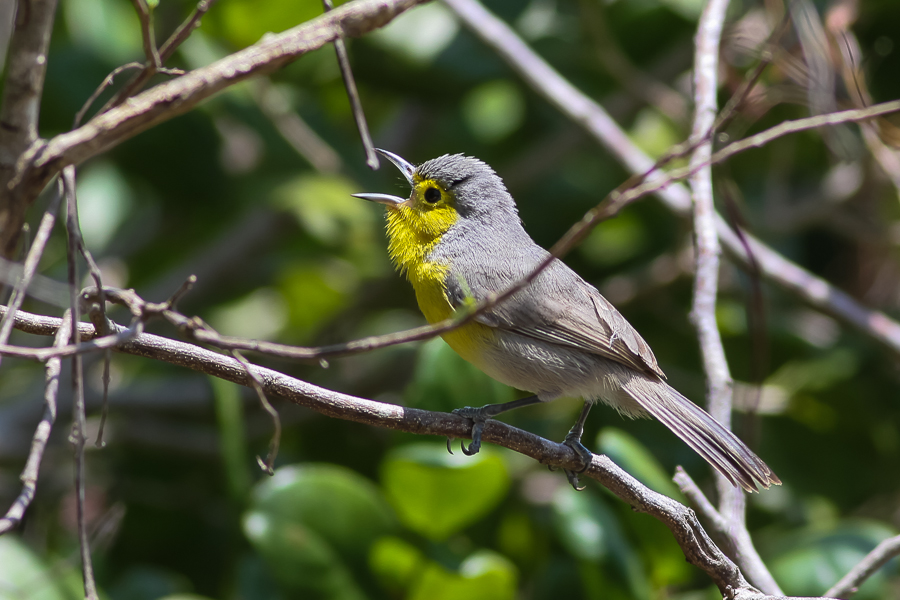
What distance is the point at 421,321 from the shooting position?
5129 mm

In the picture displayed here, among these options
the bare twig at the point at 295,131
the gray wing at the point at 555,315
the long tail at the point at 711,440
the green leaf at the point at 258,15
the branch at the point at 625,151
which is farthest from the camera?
the bare twig at the point at 295,131

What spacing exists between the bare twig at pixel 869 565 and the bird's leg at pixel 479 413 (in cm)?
108

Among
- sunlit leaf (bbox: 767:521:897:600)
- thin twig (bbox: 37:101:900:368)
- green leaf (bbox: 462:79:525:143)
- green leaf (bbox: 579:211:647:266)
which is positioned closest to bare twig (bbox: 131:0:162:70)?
thin twig (bbox: 37:101:900:368)

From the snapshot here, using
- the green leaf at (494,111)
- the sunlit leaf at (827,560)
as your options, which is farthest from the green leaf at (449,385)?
the green leaf at (494,111)

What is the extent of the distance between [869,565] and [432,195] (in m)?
1.97

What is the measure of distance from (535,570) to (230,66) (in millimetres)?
2425

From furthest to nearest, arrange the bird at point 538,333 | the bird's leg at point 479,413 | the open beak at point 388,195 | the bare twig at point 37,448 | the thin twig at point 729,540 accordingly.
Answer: the open beak at point 388,195 < the bird at point 538,333 < the thin twig at point 729,540 < the bird's leg at point 479,413 < the bare twig at point 37,448

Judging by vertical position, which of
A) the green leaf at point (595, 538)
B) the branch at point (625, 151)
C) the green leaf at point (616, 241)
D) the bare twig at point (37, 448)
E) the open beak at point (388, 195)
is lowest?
the bare twig at point (37, 448)

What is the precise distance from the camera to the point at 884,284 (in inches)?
217

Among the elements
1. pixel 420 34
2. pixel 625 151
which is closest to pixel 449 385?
pixel 625 151

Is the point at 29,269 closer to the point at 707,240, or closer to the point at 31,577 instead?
the point at 31,577

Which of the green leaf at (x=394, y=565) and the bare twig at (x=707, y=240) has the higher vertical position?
the bare twig at (x=707, y=240)

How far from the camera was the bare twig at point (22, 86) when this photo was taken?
209 centimetres

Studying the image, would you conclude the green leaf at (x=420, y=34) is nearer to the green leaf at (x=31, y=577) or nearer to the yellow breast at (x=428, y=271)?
the yellow breast at (x=428, y=271)
